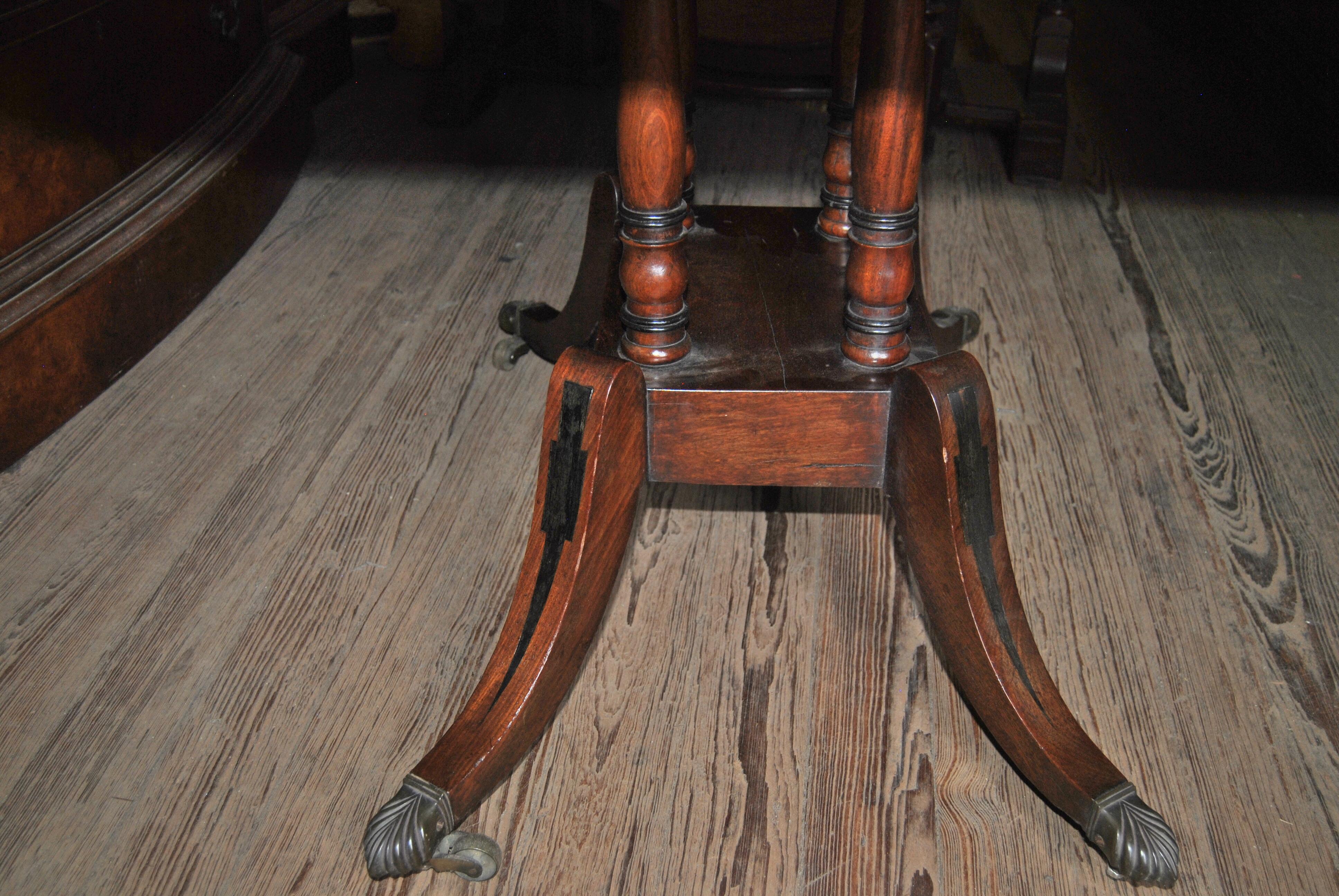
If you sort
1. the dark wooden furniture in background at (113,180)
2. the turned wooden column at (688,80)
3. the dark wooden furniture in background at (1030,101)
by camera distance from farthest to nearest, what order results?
the dark wooden furniture in background at (1030,101) < the dark wooden furniture in background at (113,180) < the turned wooden column at (688,80)

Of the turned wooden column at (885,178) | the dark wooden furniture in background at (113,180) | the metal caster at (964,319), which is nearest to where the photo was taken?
the turned wooden column at (885,178)

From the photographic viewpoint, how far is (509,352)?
1.40 meters

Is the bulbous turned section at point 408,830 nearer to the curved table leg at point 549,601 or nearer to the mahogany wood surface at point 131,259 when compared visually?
the curved table leg at point 549,601

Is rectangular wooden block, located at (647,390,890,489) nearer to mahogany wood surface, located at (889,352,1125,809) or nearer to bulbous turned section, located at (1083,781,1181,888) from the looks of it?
mahogany wood surface, located at (889,352,1125,809)

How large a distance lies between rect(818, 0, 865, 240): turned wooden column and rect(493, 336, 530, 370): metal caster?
456mm

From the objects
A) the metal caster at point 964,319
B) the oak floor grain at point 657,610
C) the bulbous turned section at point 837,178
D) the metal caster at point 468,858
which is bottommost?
the oak floor grain at point 657,610

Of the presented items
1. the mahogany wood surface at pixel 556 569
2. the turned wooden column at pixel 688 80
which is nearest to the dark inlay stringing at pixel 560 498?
the mahogany wood surface at pixel 556 569

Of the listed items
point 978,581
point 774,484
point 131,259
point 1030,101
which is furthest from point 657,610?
point 1030,101

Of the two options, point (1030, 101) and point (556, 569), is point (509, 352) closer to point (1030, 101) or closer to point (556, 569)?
point (556, 569)

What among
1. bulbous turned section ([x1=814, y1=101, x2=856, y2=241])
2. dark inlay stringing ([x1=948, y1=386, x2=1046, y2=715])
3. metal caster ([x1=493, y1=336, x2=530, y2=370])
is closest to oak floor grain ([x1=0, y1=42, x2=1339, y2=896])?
metal caster ([x1=493, y1=336, x2=530, y2=370])

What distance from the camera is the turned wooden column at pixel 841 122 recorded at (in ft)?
3.50

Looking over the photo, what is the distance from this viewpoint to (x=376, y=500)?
121 centimetres

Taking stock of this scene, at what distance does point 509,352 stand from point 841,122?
1.64ft

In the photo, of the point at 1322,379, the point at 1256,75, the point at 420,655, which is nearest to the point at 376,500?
the point at 420,655
